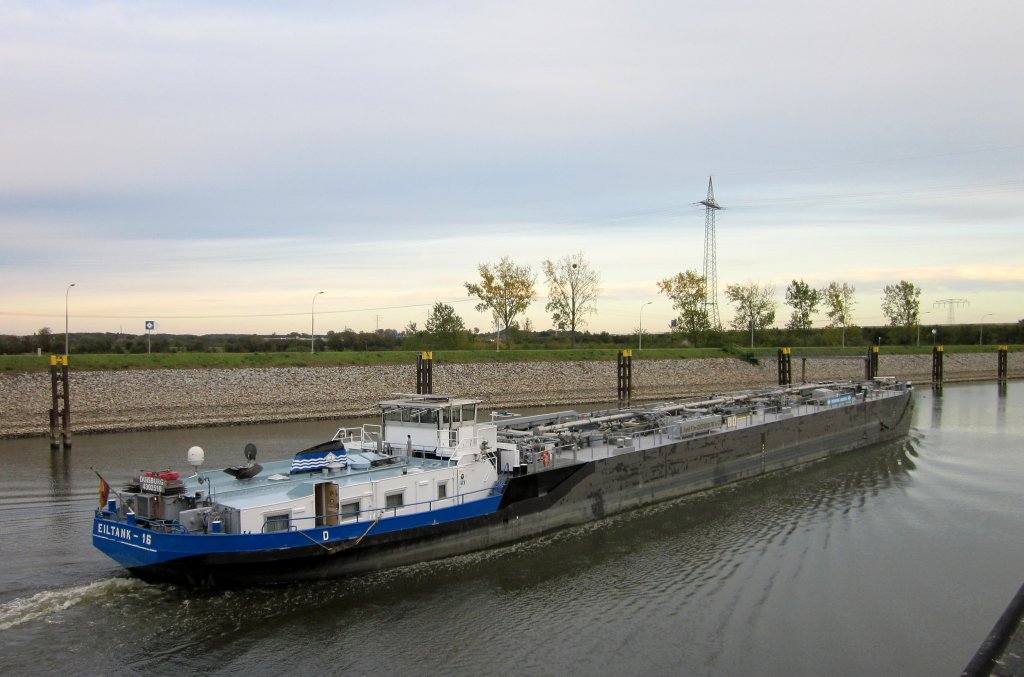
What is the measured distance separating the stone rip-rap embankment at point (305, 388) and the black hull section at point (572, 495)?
90.7ft

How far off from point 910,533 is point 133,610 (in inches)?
860

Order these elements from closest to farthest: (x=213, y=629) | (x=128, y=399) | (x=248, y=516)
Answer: (x=213, y=629) < (x=248, y=516) < (x=128, y=399)

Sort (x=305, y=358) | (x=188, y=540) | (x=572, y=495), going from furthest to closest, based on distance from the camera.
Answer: (x=305, y=358) → (x=572, y=495) → (x=188, y=540)

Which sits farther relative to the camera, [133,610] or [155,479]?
[155,479]

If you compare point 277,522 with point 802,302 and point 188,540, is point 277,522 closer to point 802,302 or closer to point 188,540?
point 188,540

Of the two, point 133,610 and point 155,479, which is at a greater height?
point 155,479

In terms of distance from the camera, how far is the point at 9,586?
17.2 m

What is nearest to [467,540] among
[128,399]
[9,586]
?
[9,586]

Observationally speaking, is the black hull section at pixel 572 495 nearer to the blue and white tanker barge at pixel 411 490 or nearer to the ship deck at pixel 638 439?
the blue and white tanker barge at pixel 411 490

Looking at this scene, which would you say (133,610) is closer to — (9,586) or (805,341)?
(9,586)

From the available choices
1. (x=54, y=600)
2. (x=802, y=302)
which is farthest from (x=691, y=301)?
(x=54, y=600)

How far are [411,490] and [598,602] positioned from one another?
18.9ft

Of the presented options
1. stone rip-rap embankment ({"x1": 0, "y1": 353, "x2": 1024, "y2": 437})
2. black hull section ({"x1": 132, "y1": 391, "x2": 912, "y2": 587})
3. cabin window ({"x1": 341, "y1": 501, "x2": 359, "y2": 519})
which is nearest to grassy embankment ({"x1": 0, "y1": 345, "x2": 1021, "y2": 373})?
stone rip-rap embankment ({"x1": 0, "y1": 353, "x2": 1024, "y2": 437})

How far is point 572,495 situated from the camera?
2344cm
